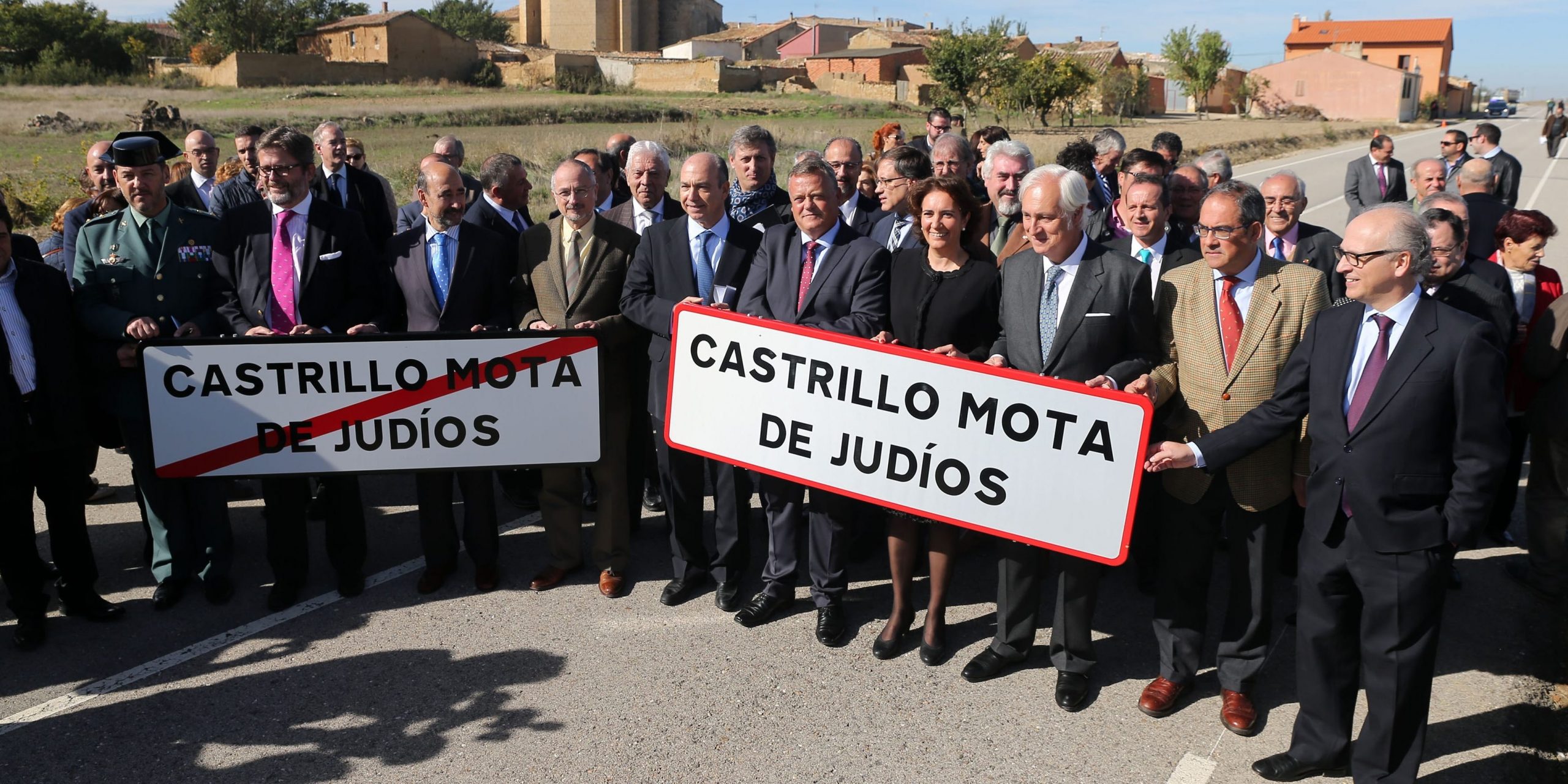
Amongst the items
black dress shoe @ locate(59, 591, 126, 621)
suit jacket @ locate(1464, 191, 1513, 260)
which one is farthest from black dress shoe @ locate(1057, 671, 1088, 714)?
suit jacket @ locate(1464, 191, 1513, 260)

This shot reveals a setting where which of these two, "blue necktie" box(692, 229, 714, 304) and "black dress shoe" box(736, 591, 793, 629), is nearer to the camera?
"black dress shoe" box(736, 591, 793, 629)

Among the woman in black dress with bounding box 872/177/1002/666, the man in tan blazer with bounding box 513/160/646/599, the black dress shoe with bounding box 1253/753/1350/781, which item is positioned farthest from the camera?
the man in tan blazer with bounding box 513/160/646/599

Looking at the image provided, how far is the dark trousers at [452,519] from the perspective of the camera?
17.9ft

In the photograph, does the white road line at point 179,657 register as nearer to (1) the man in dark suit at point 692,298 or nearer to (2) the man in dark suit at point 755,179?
(1) the man in dark suit at point 692,298

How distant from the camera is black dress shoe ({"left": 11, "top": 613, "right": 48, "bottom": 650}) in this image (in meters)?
4.82

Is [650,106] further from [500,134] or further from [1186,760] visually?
[1186,760]

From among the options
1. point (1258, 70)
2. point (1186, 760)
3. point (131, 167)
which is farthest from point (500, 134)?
point (1258, 70)

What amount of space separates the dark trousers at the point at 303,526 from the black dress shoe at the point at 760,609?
207 cm

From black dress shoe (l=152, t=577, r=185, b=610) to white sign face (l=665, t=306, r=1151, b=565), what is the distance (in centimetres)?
271

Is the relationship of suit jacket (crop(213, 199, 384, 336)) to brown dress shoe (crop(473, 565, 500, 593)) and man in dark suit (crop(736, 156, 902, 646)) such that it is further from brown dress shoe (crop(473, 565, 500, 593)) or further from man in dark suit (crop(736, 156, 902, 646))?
man in dark suit (crop(736, 156, 902, 646))

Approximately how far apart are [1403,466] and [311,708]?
425cm

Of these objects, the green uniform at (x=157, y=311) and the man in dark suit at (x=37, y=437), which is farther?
the green uniform at (x=157, y=311)

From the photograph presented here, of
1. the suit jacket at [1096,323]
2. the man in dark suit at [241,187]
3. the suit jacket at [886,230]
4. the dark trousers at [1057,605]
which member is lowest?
the dark trousers at [1057,605]

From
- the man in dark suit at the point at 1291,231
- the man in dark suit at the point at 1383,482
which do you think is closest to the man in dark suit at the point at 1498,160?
the man in dark suit at the point at 1291,231
